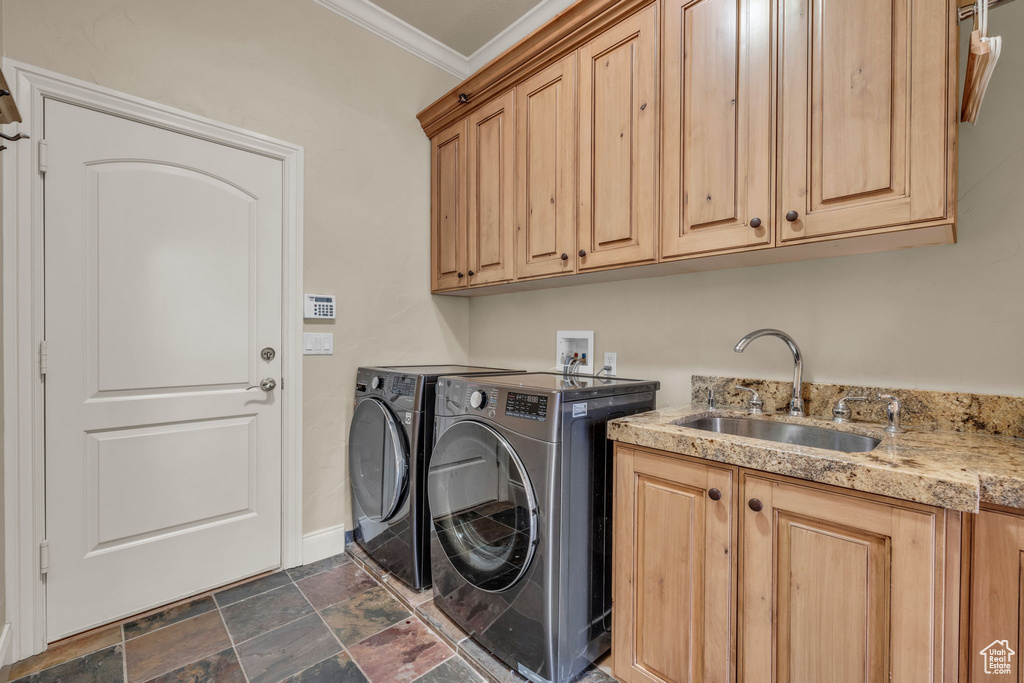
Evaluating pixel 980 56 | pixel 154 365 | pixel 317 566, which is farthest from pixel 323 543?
pixel 980 56

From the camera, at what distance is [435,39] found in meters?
2.57

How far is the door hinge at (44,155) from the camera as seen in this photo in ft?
5.11

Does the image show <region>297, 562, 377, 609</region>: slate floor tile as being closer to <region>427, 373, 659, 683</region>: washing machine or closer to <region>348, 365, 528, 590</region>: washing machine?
<region>348, 365, 528, 590</region>: washing machine

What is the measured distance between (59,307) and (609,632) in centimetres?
226

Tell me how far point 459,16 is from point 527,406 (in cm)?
219

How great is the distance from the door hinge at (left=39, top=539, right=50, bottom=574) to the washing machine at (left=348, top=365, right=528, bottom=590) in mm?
1095

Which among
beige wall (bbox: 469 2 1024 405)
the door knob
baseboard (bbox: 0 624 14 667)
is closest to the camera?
beige wall (bbox: 469 2 1024 405)

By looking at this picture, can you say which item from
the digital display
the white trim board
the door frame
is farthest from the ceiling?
the digital display

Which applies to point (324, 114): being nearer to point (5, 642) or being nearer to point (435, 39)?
point (435, 39)

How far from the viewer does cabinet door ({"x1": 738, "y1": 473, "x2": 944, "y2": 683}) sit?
2.77 feet

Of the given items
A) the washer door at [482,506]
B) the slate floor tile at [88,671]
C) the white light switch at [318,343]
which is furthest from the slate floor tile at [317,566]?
the white light switch at [318,343]

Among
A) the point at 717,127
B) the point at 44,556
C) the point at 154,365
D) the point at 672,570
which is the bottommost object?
the point at 44,556

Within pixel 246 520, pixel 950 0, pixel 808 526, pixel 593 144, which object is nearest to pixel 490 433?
pixel 808 526

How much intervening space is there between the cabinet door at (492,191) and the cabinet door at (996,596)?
1697mm
